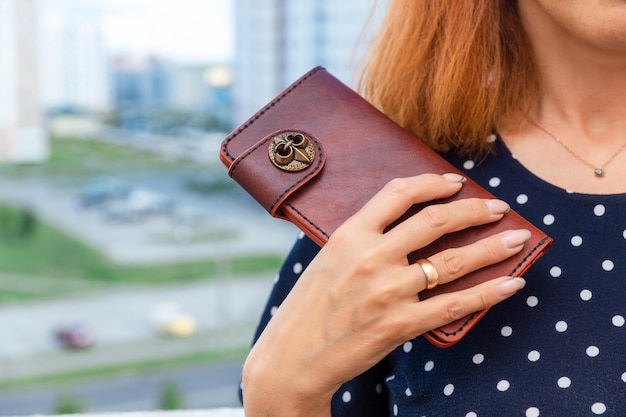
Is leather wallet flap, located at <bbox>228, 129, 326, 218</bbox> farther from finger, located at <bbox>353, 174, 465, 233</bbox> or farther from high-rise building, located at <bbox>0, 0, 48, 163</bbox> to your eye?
high-rise building, located at <bbox>0, 0, 48, 163</bbox>

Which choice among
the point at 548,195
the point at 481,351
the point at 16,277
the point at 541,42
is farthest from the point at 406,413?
the point at 16,277

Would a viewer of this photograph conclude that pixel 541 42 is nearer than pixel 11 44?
Yes

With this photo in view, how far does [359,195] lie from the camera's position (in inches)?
20.3

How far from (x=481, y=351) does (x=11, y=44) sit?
735cm

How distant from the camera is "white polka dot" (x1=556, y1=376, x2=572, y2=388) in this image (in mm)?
475

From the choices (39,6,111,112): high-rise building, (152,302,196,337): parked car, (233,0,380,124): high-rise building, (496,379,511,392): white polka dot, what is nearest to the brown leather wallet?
(496,379,511,392): white polka dot

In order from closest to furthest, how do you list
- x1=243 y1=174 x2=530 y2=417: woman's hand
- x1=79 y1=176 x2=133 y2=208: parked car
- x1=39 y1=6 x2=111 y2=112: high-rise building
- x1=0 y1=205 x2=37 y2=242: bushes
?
1. x1=243 y1=174 x2=530 y2=417: woman's hand
2. x1=39 y1=6 x2=111 y2=112: high-rise building
3. x1=0 y1=205 x2=37 y2=242: bushes
4. x1=79 y1=176 x2=133 y2=208: parked car

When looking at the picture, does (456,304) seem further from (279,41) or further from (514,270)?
(279,41)

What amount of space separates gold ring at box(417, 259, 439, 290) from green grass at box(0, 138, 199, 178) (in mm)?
7222

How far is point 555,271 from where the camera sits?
510 millimetres

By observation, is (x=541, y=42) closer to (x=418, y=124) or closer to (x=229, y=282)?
(x=418, y=124)

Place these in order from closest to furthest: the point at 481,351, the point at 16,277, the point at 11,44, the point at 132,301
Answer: the point at 481,351, the point at 11,44, the point at 16,277, the point at 132,301

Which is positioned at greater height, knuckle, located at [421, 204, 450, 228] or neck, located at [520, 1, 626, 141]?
neck, located at [520, 1, 626, 141]

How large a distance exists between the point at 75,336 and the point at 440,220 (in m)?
9.02
